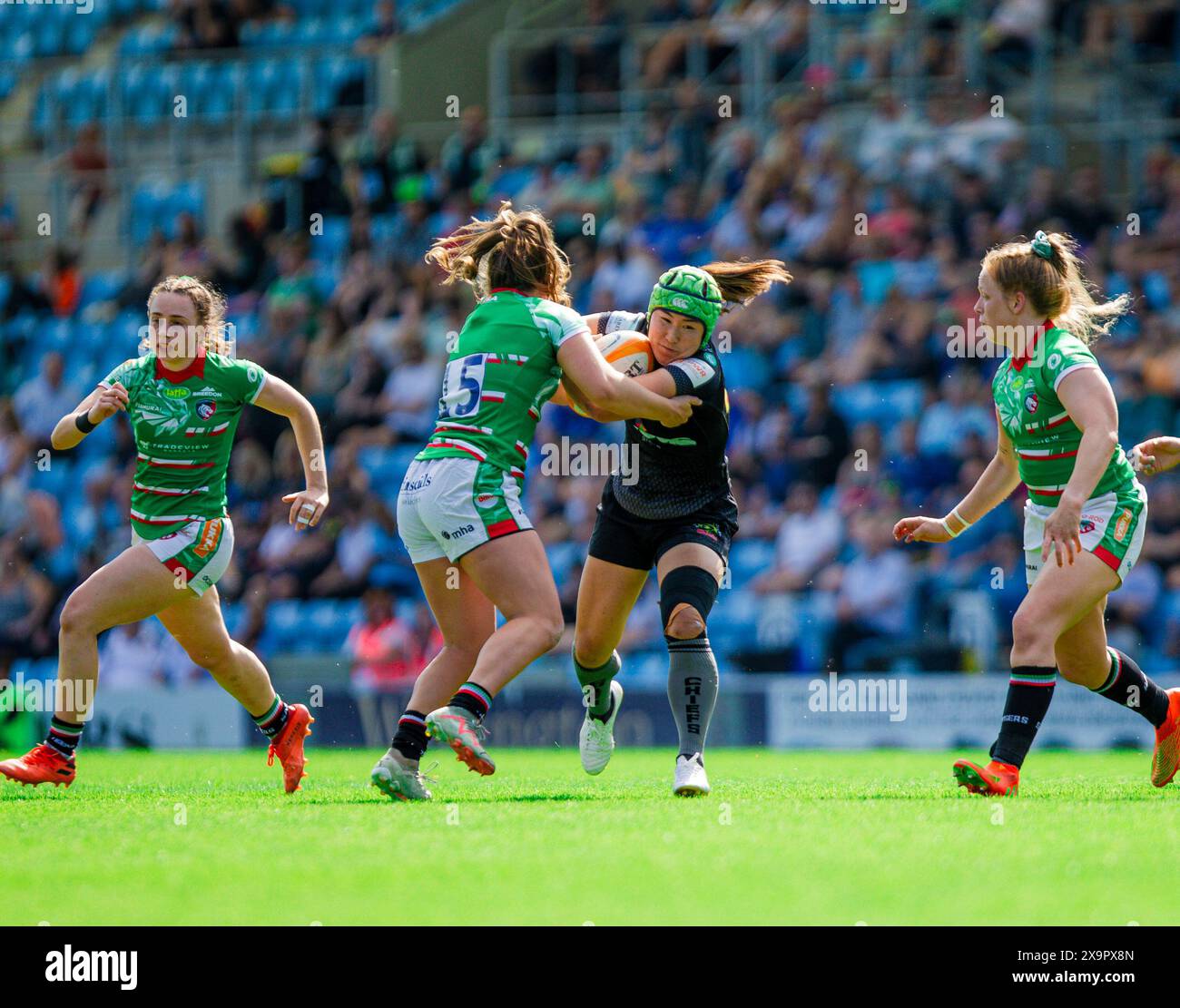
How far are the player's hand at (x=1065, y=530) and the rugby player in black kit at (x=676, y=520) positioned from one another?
1.39 m

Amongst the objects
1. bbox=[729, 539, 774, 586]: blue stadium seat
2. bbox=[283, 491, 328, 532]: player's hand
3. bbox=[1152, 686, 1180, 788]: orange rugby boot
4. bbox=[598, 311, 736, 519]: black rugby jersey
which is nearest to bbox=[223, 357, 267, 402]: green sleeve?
bbox=[283, 491, 328, 532]: player's hand

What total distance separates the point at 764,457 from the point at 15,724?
6.54 metres

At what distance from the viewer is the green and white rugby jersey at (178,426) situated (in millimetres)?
7523

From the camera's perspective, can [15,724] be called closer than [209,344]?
No

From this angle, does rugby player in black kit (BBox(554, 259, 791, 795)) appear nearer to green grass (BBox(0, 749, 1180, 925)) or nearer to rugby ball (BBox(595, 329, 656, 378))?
rugby ball (BBox(595, 329, 656, 378))

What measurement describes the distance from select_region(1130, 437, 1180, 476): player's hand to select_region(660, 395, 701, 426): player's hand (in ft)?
6.74

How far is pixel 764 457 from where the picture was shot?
14.6 meters

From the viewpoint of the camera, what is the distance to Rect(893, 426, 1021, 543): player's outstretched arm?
741cm

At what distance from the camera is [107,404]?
729 centimetres

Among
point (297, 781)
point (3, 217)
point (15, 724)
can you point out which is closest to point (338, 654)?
point (15, 724)

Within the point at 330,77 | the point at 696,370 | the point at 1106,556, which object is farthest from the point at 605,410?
the point at 330,77

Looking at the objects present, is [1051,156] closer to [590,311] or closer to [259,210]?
[590,311]
